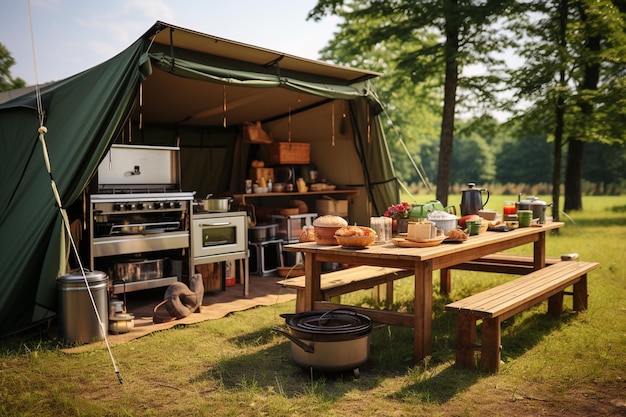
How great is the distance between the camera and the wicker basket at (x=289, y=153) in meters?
8.85

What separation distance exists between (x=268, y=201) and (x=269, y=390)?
5873 millimetres

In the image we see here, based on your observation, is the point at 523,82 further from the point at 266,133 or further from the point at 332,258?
the point at 332,258

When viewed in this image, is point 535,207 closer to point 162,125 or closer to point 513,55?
point 162,125

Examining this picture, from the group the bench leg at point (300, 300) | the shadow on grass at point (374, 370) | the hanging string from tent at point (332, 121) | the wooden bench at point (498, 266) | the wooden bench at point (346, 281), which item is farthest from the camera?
the hanging string from tent at point (332, 121)

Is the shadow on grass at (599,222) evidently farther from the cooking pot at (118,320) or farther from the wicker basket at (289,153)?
the cooking pot at (118,320)

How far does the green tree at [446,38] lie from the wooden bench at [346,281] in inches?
279

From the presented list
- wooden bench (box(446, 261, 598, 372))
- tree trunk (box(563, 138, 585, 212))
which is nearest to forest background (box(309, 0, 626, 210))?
tree trunk (box(563, 138, 585, 212))

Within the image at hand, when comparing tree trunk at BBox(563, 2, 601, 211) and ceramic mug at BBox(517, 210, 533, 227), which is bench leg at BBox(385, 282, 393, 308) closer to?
ceramic mug at BBox(517, 210, 533, 227)

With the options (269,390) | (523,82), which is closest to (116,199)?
(269,390)

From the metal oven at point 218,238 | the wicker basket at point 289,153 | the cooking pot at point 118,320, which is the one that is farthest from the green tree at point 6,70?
the cooking pot at point 118,320

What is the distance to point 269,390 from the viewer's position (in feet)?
11.8

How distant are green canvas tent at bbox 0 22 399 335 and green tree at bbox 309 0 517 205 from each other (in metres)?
4.29

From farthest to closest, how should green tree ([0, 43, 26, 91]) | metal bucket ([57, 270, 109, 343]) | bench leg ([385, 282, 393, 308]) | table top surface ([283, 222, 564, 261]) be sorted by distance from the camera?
green tree ([0, 43, 26, 91]) < bench leg ([385, 282, 393, 308]) < metal bucket ([57, 270, 109, 343]) < table top surface ([283, 222, 564, 261])

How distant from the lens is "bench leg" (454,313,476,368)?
13.0 feet
